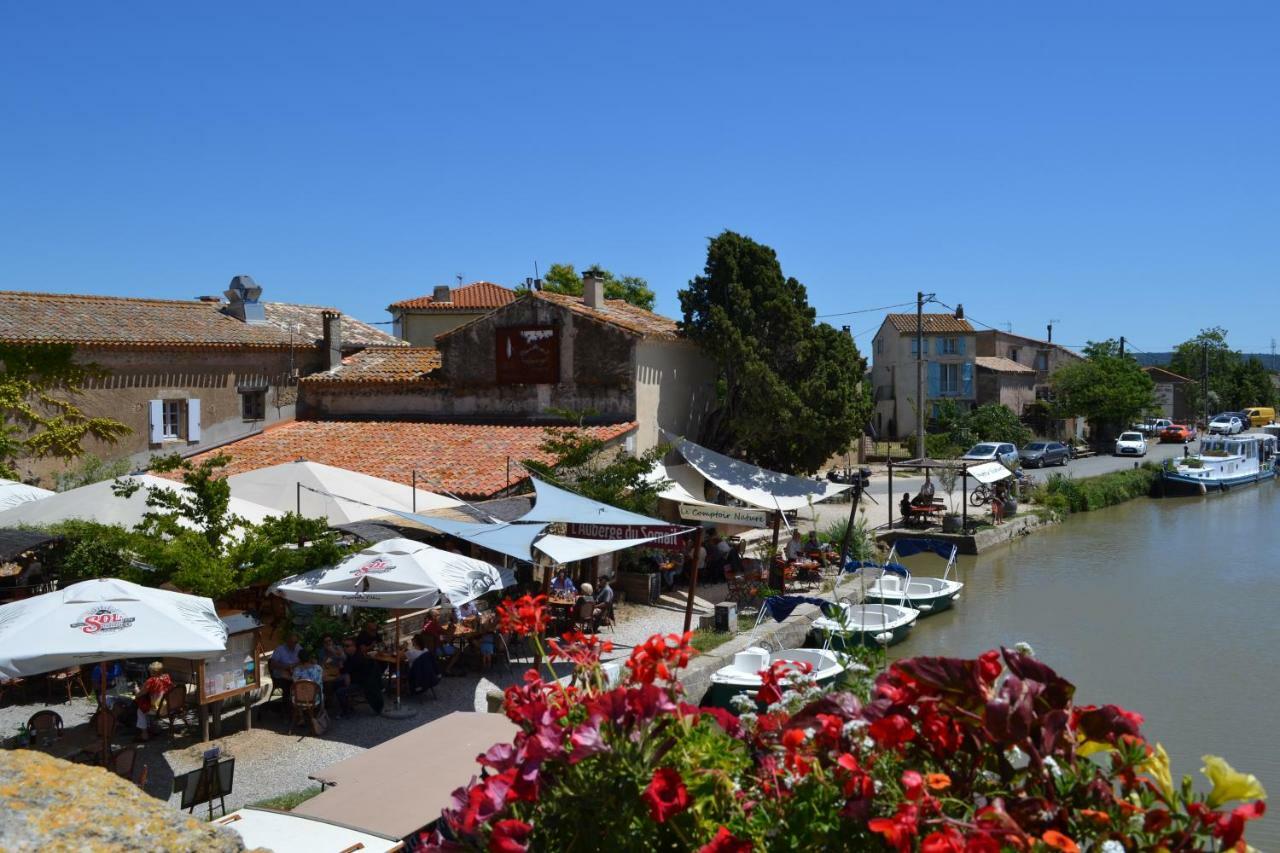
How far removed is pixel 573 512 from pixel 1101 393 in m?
42.9

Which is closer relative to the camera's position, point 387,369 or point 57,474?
point 57,474

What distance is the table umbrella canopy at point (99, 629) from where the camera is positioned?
8539mm

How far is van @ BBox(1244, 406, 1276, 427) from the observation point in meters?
69.6

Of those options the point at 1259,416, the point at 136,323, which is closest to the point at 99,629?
the point at 136,323

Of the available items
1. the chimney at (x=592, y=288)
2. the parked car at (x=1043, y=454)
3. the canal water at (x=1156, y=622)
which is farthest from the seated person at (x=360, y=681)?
the parked car at (x=1043, y=454)

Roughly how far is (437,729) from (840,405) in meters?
18.7

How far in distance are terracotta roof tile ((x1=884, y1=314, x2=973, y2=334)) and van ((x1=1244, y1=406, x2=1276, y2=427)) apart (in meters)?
26.4

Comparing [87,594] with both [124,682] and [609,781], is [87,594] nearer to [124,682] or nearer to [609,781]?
[124,682]

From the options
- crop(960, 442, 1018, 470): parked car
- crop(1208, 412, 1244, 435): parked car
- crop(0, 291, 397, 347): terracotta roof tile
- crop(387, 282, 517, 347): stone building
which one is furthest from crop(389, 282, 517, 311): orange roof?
crop(1208, 412, 1244, 435): parked car

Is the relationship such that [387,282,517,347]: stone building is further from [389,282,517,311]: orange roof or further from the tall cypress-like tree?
the tall cypress-like tree

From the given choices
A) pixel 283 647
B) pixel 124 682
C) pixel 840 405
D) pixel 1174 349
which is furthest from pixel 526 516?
pixel 1174 349

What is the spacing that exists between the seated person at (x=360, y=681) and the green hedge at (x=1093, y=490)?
26.3 meters

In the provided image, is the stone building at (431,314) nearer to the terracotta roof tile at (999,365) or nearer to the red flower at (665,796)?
the terracotta roof tile at (999,365)

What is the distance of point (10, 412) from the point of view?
20.2 metres
